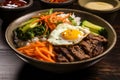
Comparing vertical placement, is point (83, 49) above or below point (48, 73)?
above

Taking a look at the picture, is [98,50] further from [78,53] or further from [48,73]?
[48,73]

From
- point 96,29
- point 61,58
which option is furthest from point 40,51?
point 96,29

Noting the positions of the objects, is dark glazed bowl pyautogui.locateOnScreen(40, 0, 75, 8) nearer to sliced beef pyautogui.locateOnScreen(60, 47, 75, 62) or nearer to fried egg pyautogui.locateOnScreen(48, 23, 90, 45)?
fried egg pyautogui.locateOnScreen(48, 23, 90, 45)

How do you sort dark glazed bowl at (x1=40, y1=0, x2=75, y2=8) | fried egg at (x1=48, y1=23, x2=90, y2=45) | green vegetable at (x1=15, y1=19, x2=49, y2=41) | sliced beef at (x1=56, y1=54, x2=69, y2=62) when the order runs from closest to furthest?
sliced beef at (x1=56, y1=54, x2=69, y2=62) → fried egg at (x1=48, y1=23, x2=90, y2=45) → green vegetable at (x1=15, y1=19, x2=49, y2=41) → dark glazed bowl at (x1=40, y1=0, x2=75, y2=8)

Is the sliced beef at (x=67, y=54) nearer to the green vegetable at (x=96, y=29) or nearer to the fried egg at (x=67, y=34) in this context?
the fried egg at (x=67, y=34)

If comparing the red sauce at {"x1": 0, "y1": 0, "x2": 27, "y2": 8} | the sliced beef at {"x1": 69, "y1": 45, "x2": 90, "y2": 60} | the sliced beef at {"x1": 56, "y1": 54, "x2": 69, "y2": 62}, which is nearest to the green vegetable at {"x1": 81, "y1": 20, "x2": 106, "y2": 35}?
the sliced beef at {"x1": 69, "y1": 45, "x2": 90, "y2": 60}

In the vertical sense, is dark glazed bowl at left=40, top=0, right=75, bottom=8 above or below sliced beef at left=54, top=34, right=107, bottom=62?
above
